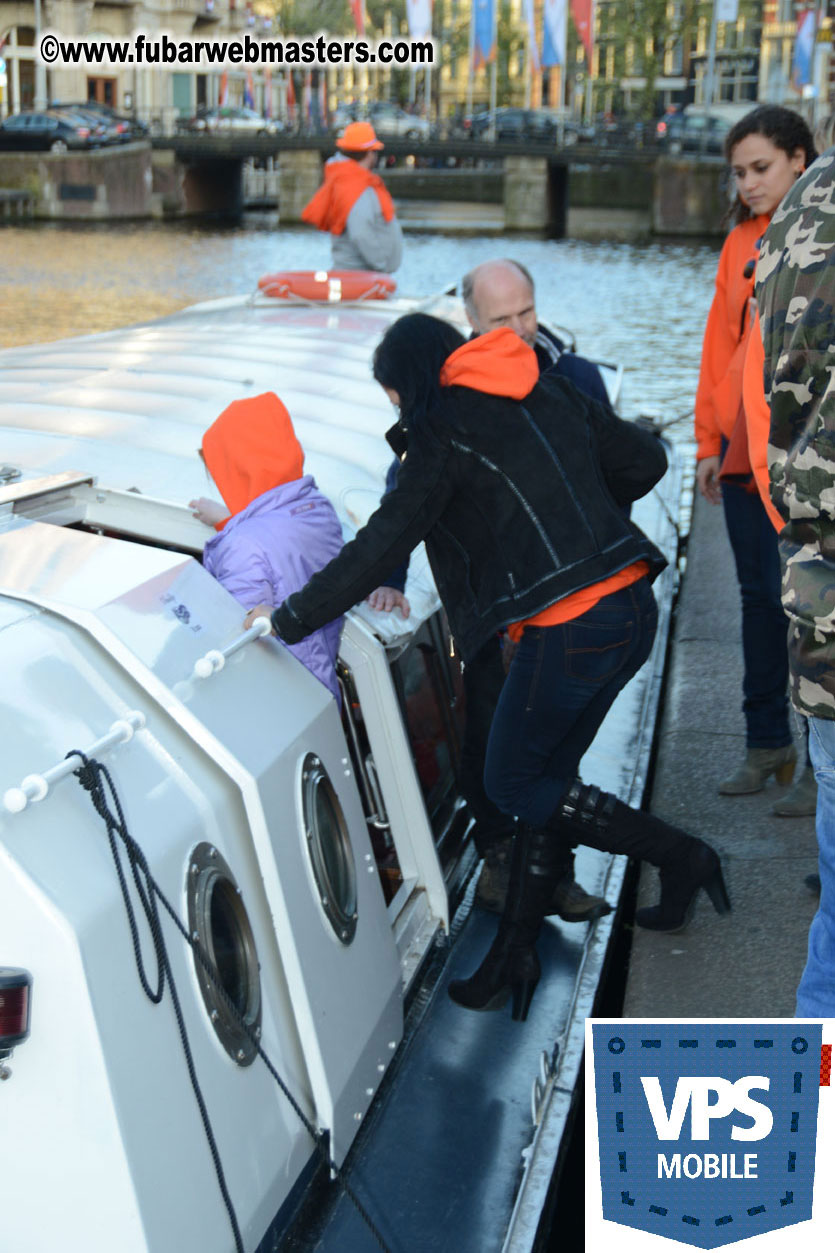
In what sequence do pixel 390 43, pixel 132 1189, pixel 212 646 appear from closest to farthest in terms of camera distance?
pixel 132 1189 → pixel 212 646 → pixel 390 43

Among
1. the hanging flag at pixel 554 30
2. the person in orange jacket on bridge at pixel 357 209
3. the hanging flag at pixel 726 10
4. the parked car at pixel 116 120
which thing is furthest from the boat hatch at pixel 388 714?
the hanging flag at pixel 726 10

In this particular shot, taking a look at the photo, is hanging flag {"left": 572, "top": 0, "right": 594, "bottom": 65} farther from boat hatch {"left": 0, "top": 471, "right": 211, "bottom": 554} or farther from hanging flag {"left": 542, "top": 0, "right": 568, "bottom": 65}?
boat hatch {"left": 0, "top": 471, "right": 211, "bottom": 554}

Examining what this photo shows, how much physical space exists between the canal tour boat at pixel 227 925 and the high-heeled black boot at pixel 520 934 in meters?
0.07

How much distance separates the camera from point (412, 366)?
3.44 m

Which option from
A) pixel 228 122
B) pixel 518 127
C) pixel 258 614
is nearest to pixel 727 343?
pixel 258 614

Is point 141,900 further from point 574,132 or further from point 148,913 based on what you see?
point 574,132

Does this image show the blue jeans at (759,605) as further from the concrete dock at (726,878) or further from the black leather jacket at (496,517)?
the black leather jacket at (496,517)

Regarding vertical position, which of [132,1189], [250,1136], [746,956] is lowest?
[746,956]

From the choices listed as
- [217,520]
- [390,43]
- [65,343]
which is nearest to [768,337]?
[217,520]

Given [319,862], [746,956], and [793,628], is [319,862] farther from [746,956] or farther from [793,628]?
[746,956]

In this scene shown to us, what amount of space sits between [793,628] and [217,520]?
1982 millimetres

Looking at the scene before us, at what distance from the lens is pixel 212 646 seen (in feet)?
10.5

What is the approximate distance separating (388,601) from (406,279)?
25418 millimetres

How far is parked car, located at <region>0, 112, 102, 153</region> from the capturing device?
47125 mm
